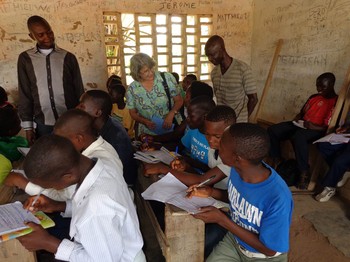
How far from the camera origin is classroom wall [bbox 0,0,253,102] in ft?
13.3

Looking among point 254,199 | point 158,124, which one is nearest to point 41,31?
point 158,124

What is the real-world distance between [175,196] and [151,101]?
1.46m

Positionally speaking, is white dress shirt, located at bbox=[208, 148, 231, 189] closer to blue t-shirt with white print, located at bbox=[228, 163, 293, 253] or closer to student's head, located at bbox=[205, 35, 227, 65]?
blue t-shirt with white print, located at bbox=[228, 163, 293, 253]

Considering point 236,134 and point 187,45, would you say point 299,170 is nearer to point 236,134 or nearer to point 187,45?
point 236,134

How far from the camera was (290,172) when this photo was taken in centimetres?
340

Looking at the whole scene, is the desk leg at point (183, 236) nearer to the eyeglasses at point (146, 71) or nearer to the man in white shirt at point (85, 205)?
the man in white shirt at point (85, 205)

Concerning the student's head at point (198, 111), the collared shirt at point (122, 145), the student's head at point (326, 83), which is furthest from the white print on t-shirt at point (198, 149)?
the student's head at point (326, 83)

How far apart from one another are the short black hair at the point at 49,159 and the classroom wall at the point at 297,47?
3487 millimetres

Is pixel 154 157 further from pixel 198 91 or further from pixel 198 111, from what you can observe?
pixel 198 91

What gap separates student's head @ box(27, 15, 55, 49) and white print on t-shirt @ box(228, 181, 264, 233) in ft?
6.54

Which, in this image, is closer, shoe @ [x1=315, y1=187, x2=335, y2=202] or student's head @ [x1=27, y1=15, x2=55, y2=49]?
student's head @ [x1=27, y1=15, x2=55, y2=49]

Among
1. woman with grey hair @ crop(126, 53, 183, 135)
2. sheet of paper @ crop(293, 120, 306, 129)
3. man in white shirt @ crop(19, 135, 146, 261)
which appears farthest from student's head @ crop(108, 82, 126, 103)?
man in white shirt @ crop(19, 135, 146, 261)

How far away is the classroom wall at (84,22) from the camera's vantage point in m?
4.06

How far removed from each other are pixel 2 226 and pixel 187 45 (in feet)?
Result: 14.9
